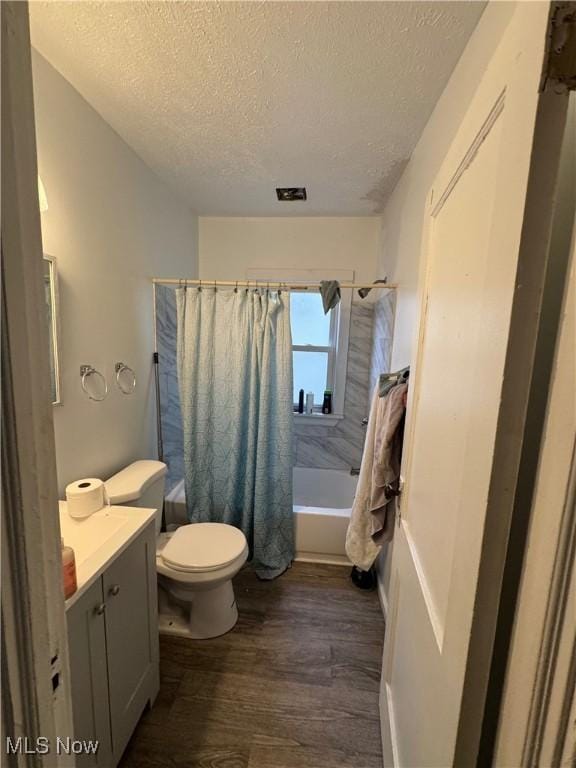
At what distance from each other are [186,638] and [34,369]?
179 centimetres

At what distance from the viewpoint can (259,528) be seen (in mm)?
2137

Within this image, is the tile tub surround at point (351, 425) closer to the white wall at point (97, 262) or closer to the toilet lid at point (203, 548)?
the toilet lid at point (203, 548)

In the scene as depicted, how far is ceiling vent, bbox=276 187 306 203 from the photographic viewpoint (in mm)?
2162

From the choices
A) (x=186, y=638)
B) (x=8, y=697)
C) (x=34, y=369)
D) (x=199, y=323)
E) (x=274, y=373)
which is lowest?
(x=186, y=638)

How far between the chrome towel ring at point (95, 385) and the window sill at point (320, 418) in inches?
66.0

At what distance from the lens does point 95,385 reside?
1.57 m

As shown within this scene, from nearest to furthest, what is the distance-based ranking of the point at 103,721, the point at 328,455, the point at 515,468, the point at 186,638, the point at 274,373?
the point at 515,468 → the point at 103,721 → the point at 186,638 → the point at 274,373 → the point at 328,455

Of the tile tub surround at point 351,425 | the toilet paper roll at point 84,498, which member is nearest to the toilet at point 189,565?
the toilet paper roll at point 84,498

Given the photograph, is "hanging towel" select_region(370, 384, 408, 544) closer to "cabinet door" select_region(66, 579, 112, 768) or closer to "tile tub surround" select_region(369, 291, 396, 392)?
"tile tub surround" select_region(369, 291, 396, 392)

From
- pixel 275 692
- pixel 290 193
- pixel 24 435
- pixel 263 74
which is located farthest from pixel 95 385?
pixel 290 193

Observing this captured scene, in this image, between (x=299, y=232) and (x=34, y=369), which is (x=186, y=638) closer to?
(x=34, y=369)

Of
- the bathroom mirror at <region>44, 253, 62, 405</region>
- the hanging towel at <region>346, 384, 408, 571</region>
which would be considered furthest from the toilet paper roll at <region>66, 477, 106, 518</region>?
the hanging towel at <region>346, 384, 408, 571</region>

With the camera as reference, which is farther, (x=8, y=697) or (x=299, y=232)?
(x=299, y=232)

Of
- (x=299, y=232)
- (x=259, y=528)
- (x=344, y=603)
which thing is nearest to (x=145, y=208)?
(x=299, y=232)
